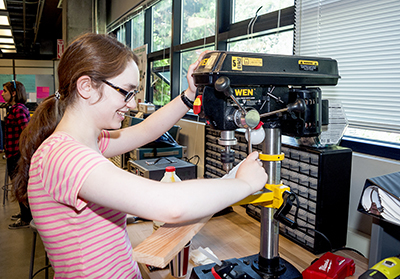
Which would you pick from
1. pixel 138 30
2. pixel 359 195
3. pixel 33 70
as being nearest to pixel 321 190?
pixel 359 195

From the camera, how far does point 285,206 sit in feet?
2.94

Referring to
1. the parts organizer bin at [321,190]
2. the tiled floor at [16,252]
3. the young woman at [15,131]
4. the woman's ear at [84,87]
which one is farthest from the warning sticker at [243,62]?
the young woman at [15,131]

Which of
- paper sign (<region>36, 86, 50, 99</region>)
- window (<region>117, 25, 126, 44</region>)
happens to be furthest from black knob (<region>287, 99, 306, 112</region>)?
paper sign (<region>36, 86, 50, 99</region>)

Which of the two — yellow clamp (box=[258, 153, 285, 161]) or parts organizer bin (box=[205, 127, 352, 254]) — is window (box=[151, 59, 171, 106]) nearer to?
parts organizer bin (box=[205, 127, 352, 254])

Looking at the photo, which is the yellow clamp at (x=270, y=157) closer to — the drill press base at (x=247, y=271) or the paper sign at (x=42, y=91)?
the drill press base at (x=247, y=271)

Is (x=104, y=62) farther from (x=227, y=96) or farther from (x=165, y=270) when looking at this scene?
(x=165, y=270)

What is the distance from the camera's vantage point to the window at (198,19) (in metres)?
2.87

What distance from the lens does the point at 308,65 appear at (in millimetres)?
945

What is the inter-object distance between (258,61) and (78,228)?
24.9 inches

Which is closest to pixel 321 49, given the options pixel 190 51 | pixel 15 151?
pixel 190 51

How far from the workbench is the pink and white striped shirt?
30cm

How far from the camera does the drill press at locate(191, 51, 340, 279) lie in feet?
2.64

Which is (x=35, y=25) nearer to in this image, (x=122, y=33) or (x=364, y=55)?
(x=122, y=33)

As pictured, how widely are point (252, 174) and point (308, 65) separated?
1.33ft
